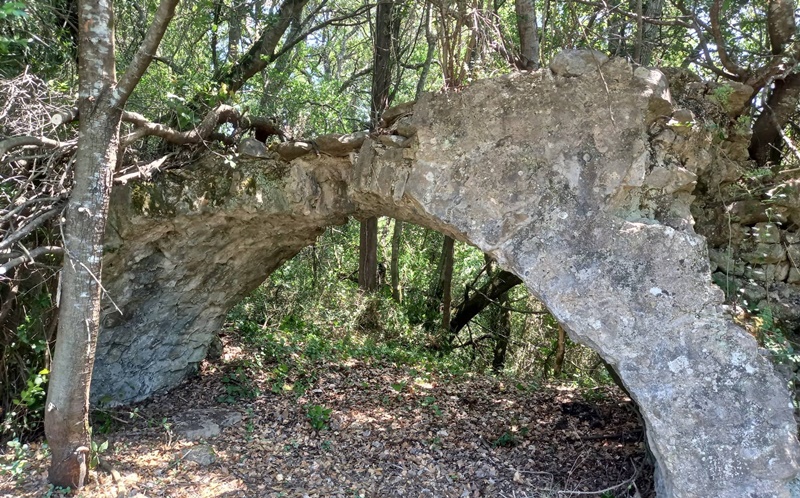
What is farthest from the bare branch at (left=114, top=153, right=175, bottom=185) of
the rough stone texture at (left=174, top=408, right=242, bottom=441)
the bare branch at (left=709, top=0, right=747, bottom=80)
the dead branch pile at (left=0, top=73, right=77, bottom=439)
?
the bare branch at (left=709, top=0, right=747, bottom=80)

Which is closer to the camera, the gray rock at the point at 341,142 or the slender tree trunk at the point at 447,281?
the gray rock at the point at 341,142

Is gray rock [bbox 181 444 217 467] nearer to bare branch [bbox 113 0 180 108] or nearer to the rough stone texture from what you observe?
the rough stone texture

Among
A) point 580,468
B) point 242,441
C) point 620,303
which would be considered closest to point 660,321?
point 620,303

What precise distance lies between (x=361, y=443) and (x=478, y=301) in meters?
4.72

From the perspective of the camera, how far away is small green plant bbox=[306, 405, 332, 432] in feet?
16.1

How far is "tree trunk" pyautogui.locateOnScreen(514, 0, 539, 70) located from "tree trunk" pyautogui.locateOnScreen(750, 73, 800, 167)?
1.81m

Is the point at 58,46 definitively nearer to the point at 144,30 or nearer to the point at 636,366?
the point at 144,30

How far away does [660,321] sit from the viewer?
3090 millimetres

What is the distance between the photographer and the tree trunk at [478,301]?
8555mm

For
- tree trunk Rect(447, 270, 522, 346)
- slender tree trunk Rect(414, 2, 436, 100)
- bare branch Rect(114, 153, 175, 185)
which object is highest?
slender tree trunk Rect(414, 2, 436, 100)

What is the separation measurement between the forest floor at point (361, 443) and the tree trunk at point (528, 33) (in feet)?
10.5

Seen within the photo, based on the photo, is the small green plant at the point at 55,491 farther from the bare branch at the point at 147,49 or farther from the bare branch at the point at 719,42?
the bare branch at the point at 719,42

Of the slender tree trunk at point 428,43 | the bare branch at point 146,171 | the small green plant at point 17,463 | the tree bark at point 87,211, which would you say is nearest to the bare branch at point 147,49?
the tree bark at point 87,211

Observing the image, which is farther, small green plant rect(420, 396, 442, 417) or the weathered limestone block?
small green plant rect(420, 396, 442, 417)
